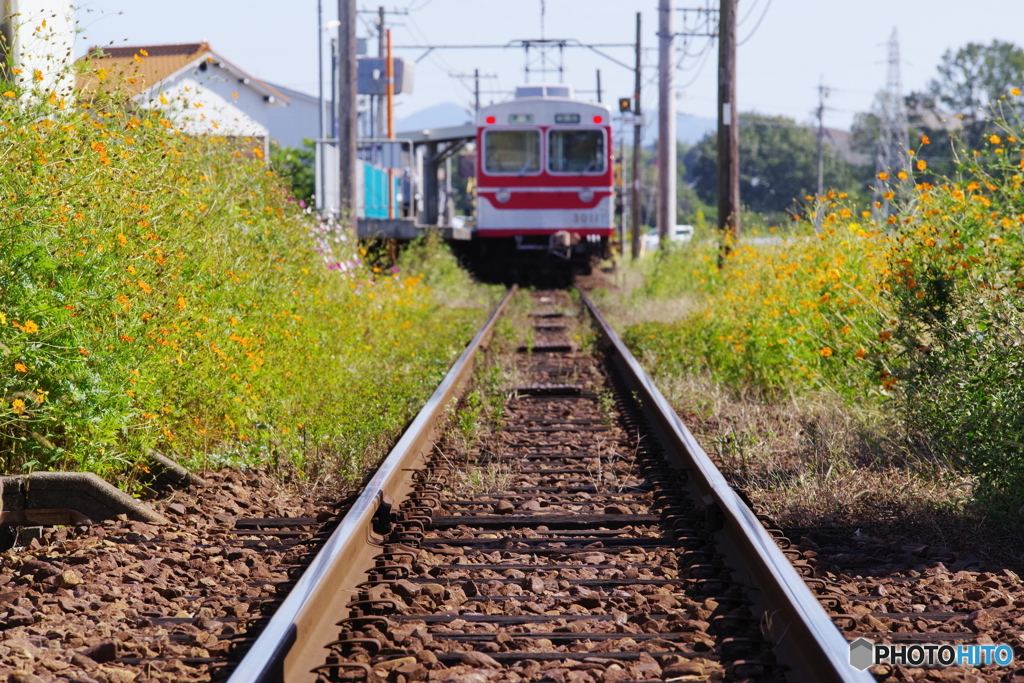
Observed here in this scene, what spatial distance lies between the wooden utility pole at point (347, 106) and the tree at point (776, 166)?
7220cm

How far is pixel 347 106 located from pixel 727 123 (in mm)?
5233

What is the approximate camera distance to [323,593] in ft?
11.1

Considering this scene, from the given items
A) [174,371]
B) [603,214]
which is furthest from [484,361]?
[603,214]

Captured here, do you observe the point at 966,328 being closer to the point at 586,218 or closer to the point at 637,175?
the point at 586,218

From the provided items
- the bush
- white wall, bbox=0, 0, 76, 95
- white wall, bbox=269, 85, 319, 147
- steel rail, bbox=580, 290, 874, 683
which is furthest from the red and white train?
white wall, bbox=269, 85, 319, 147

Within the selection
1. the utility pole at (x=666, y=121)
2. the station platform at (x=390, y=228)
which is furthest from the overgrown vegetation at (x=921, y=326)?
the utility pole at (x=666, y=121)

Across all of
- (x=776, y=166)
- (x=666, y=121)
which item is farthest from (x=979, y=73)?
(x=666, y=121)

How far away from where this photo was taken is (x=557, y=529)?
461 centimetres

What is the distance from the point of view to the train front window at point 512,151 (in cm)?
2059

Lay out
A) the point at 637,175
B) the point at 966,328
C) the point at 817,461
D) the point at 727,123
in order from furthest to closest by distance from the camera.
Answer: the point at 637,175, the point at 727,123, the point at 817,461, the point at 966,328

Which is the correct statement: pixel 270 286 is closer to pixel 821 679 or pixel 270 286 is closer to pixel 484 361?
pixel 484 361

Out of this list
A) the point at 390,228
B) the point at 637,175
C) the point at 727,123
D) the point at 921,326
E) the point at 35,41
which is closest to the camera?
the point at 921,326

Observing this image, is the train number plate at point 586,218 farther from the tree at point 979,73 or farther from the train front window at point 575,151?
the tree at point 979,73

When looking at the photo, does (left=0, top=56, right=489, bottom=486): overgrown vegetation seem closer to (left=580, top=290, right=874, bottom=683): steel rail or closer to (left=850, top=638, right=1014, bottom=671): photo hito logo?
(left=580, top=290, right=874, bottom=683): steel rail
